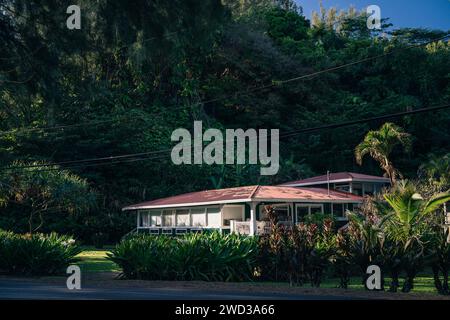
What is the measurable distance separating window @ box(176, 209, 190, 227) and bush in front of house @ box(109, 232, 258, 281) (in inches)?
648

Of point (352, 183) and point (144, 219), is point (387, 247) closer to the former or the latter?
point (352, 183)

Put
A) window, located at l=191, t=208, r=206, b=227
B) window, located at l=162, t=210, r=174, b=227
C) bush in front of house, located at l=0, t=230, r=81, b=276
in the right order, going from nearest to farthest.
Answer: bush in front of house, located at l=0, t=230, r=81, b=276, window, located at l=191, t=208, r=206, b=227, window, located at l=162, t=210, r=174, b=227

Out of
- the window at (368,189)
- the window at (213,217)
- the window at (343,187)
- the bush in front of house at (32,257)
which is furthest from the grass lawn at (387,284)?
the window at (368,189)

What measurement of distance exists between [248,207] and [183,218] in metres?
5.56

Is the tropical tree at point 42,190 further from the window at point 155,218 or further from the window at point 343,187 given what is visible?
the window at point 343,187

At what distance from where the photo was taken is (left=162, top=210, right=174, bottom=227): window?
38.2 meters

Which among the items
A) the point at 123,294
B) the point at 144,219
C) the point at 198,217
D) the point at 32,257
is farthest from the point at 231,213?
the point at 123,294

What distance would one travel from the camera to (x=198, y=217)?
115ft

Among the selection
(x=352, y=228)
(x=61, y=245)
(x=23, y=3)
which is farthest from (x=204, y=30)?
(x=61, y=245)

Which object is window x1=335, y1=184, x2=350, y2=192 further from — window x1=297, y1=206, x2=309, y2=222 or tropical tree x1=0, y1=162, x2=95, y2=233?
tropical tree x1=0, y1=162, x2=95, y2=233

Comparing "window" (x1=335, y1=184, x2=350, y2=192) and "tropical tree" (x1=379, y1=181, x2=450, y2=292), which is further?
"window" (x1=335, y1=184, x2=350, y2=192)

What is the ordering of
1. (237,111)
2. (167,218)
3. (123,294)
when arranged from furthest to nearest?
(237,111), (167,218), (123,294)

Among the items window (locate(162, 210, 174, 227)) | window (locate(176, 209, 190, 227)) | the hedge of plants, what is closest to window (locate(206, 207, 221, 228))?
window (locate(176, 209, 190, 227))
